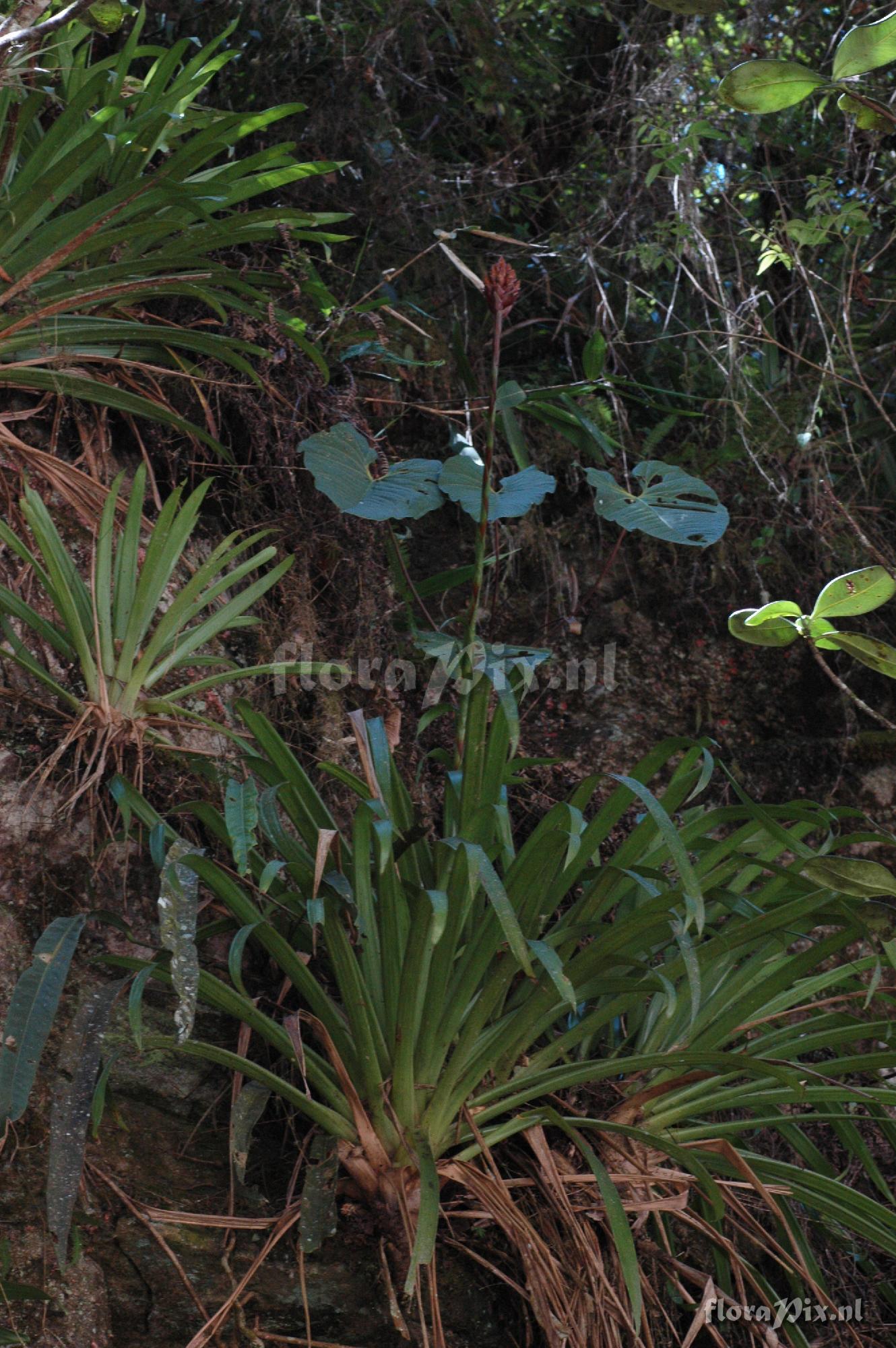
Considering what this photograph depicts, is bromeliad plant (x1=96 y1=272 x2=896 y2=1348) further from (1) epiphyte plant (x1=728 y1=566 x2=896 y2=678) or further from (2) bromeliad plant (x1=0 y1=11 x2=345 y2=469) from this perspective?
(2) bromeliad plant (x1=0 y1=11 x2=345 y2=469)

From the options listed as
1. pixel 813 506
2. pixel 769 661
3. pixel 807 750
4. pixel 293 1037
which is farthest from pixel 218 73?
pixel 293 1037

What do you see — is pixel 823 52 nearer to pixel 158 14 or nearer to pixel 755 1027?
pixel 158 14

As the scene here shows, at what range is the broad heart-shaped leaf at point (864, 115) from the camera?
111cm

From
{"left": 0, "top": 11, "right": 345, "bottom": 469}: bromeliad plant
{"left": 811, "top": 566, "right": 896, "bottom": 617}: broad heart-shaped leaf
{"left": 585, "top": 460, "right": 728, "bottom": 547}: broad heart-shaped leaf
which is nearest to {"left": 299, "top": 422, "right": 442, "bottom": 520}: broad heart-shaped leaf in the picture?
{"left": 585, "top": 460, "right": 728, "bottom": 547}: broad heart-shaped leaf

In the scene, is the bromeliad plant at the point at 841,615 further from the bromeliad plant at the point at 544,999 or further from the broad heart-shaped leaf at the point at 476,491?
the broad heart-shaped leaf at the point at 476,491

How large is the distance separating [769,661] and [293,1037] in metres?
1.57

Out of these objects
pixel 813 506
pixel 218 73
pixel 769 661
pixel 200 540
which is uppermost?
pixel 218 73

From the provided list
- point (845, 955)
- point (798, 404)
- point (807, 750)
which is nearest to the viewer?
point (845, 955)

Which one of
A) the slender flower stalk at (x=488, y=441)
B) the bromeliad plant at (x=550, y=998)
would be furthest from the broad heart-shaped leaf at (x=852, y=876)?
the slender flower stalk at (x=488, y=441)

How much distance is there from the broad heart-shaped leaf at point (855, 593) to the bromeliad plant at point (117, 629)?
0.89 metres

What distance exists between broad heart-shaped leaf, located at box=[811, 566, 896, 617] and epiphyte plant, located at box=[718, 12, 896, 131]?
0.42 meters

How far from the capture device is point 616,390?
8.05 ft

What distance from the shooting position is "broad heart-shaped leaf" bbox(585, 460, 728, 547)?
1.71m

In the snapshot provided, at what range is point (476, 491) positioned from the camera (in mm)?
1592
